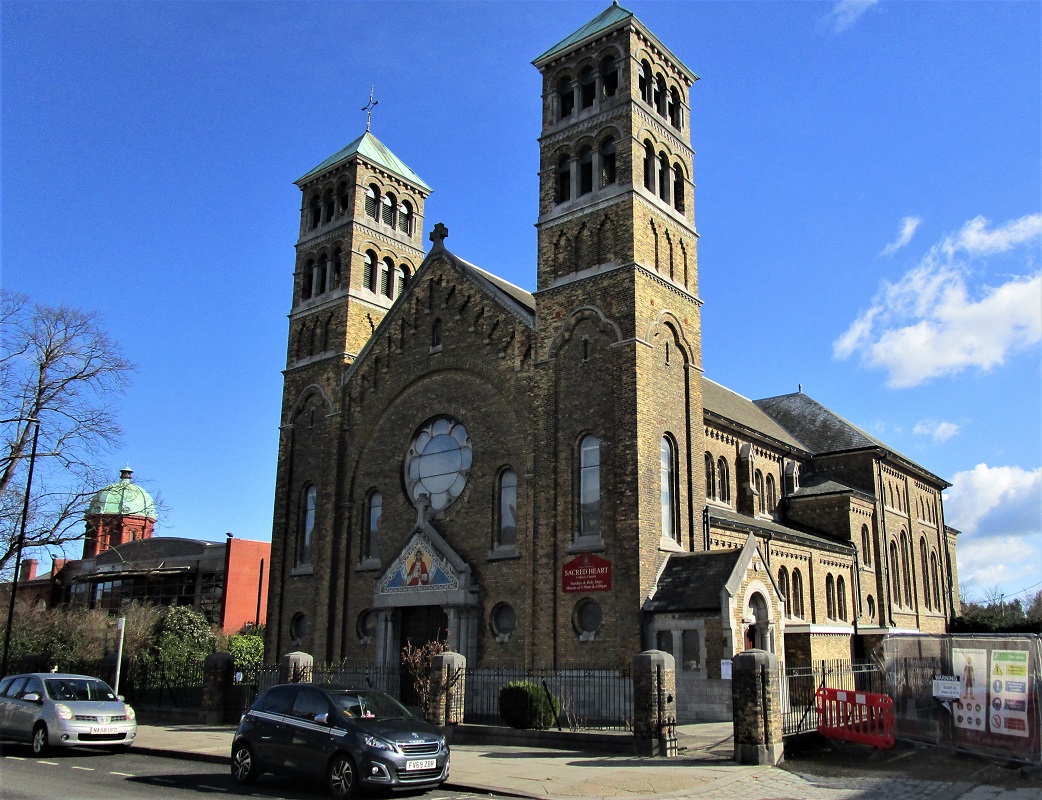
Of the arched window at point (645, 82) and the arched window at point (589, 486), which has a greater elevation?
the arched window at point (645, 82)

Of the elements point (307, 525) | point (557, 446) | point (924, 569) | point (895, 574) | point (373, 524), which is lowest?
point (895, 574)

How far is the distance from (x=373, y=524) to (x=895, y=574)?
79.8 feet

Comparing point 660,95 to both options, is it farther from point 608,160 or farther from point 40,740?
point 40,740

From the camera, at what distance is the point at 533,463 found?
27.6 meters

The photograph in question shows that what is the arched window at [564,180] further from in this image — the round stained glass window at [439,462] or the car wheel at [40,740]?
the car wheel at [40,740]

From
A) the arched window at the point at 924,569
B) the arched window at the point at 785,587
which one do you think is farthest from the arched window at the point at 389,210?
the arched window at the point at 924,569

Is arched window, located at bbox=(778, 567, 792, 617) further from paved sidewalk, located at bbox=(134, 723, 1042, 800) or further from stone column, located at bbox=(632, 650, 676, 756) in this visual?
stone column, located at bbox=(632, 650, 676, 756)

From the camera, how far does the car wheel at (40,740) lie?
18.9m

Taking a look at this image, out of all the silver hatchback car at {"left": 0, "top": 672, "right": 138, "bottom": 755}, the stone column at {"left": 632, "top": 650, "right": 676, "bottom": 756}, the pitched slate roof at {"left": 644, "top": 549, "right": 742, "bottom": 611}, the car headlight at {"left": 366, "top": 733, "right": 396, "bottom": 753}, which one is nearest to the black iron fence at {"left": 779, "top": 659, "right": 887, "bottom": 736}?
the stone column at {"left": 632, "top": 650, "right": 676, "bottom": 756}

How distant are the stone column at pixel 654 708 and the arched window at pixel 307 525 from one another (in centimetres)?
1904

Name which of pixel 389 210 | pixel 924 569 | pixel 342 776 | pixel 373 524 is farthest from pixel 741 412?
pixel 342 776

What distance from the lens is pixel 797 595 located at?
107 feet

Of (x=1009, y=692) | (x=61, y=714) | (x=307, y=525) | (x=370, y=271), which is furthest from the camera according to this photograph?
(x=370, y=271)

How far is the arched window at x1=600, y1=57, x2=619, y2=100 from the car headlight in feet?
74.2
